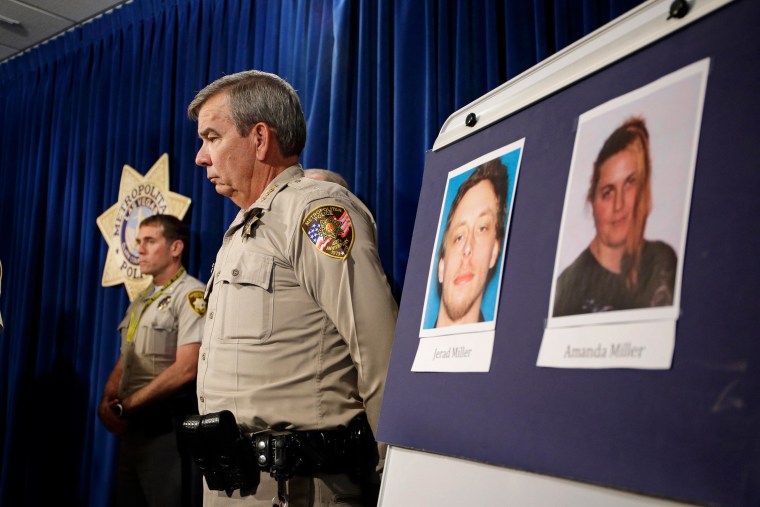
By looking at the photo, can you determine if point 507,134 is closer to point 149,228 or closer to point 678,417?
point 678,417

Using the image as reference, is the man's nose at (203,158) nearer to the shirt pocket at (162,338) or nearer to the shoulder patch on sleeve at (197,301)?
the shoulder patch on sleeve at (197,301)

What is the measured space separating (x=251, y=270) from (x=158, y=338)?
1304mm

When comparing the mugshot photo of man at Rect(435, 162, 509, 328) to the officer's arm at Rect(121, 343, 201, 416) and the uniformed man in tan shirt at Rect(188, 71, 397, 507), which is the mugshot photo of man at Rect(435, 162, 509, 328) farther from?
the officer's arm at Rect(121, 343, 201, 416)

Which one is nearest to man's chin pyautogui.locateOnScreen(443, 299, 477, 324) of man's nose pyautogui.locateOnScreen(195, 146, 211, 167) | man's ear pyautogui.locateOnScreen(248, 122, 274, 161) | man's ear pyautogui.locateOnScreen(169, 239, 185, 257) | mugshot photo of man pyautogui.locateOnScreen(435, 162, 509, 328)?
mugshot photo of man pyautogui.locateOnScreen(435, 162, 509, 328)

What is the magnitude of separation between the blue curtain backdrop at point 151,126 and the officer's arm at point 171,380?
47 cm

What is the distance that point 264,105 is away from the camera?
179cm

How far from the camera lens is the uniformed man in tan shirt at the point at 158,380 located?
254cm

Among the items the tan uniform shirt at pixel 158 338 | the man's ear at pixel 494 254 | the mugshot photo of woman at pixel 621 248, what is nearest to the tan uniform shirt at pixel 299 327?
the man's ear at pixel 494 254

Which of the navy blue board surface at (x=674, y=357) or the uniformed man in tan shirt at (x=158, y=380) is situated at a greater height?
the navy blue board surface at (x=674, y=357)

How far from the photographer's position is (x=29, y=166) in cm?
404

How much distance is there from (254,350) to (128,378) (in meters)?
1.45

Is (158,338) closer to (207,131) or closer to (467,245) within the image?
(207,131)

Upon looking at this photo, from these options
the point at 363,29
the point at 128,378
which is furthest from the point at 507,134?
the point at 128,378

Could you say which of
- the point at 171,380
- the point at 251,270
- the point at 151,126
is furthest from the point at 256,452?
the point at 151,126
